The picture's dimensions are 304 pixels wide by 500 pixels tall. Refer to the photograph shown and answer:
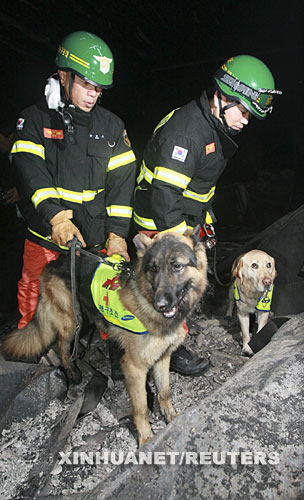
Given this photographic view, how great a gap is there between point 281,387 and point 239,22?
8.28 metres

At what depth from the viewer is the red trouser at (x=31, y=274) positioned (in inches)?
118

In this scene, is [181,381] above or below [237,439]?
below

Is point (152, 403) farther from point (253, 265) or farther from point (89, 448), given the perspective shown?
point (253, 265)

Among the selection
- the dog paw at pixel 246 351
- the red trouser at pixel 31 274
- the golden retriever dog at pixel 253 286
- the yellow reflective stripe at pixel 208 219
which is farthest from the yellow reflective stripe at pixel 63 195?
the dog paw at pixel 246 351

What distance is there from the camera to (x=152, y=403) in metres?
2.78

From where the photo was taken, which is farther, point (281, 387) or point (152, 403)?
point (152, 403)

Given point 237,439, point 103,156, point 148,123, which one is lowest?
point 237,439

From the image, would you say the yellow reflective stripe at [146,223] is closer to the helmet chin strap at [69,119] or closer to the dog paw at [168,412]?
the helmet chin strap at [69,119]

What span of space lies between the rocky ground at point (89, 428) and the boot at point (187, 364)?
0.06 meters

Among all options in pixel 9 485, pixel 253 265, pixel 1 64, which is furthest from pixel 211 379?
pixel 1 64

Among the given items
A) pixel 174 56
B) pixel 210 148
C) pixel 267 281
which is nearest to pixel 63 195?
pixel 210 148

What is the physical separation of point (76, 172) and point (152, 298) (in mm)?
1330

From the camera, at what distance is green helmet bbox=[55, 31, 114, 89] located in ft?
8.36

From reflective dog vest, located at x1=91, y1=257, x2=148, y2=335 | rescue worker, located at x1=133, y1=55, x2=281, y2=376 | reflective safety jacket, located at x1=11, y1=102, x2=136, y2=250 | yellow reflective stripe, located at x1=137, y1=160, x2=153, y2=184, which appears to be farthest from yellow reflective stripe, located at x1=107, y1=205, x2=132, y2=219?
reflective dog vest, located at x1=91, y1=257, x2=148, y2=335
